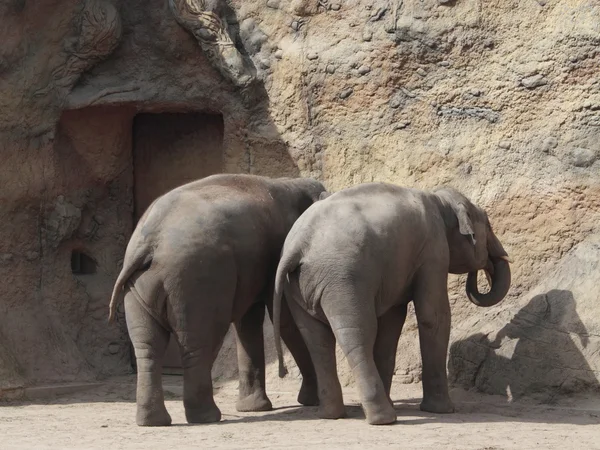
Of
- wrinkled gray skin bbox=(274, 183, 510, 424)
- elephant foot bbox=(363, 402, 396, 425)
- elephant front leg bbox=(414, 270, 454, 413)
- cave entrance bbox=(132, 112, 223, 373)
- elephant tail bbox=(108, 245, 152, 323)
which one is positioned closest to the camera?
elephant foot bbox=(363, 402, 396, 425)

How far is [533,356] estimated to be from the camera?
35.0 feet

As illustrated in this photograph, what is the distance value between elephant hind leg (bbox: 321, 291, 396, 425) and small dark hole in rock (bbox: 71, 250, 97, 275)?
425 centimetres

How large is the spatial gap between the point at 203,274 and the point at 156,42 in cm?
384

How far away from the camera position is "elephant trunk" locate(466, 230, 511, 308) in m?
10.7

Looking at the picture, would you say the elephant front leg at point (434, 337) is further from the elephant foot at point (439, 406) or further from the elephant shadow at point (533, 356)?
the elephant shadow at point (533, 356)

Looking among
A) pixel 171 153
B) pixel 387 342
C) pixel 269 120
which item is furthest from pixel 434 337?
pixel 171 153

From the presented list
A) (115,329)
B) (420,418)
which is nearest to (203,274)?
(420,418)

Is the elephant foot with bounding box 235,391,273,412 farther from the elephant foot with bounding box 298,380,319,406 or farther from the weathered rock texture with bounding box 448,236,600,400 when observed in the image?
the weathered rock texture with bounding box 448,236,600,400

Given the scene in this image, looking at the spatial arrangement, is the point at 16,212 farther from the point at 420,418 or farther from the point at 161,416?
the point at 420,418

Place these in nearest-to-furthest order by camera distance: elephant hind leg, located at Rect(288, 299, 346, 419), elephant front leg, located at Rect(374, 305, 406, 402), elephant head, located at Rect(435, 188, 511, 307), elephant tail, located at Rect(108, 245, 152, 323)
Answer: elephant tail, located at Rect(108, 245, 152, 323) → elephant hind leg, located at Rect(288, 299, 346, 419) → elephant front leg, located at Rect(374, 305, 406, 402) → elephant head, located at Rect(435, 188, 511, 307)

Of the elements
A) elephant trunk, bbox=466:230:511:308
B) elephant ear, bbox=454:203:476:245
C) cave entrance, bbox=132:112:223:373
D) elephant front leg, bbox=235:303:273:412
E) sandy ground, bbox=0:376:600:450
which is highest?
cave entrance, bbox=132:112:223:373

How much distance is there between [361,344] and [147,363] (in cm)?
150

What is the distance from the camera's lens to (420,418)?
9.73 m

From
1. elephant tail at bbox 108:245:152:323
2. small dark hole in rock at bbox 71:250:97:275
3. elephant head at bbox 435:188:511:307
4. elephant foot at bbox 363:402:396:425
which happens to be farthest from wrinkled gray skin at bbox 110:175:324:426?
small dark hole in rock at bbox 71:250:97:275
